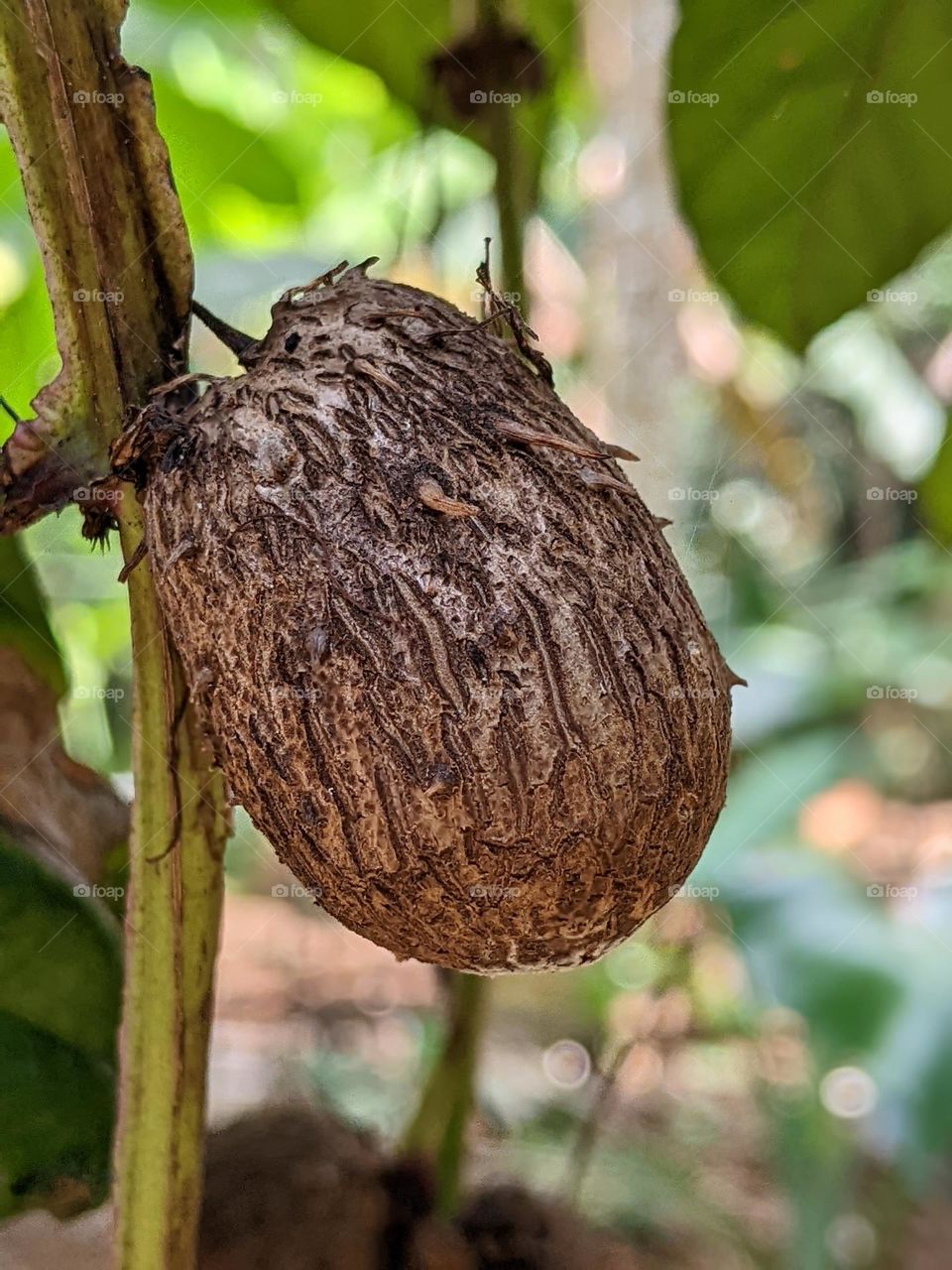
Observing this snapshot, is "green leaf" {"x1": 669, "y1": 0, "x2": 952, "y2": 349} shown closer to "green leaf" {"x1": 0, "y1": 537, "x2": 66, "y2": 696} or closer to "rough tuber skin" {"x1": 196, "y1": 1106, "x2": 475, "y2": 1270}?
"green leaf" {"x1": 0, "y1": 537, "x2": 66, "y2": 696}

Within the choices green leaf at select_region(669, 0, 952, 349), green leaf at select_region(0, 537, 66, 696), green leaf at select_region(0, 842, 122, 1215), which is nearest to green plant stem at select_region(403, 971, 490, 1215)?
green leaf at select_region(0, 842, 122, 1215)

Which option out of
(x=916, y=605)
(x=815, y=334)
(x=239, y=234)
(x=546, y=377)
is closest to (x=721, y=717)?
(x=546, y=377)

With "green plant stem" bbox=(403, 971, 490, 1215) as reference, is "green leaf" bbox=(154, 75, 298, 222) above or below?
above

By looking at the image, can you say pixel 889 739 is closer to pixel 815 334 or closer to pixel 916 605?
pixel 916 605

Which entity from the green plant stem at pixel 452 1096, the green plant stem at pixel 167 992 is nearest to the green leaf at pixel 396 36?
the green plant stem at pixel 167 992

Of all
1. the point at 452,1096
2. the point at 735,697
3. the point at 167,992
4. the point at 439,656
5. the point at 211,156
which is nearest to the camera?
the point at 439,656

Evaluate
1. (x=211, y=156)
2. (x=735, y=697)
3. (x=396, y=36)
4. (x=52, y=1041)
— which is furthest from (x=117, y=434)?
(x=735, y=697)

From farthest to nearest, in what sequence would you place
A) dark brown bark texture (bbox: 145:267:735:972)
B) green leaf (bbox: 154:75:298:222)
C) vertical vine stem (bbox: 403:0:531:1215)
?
green leaf (bbox: 154:75:298:222) → vertical vine stem (bbox: 403:0:531:1215) → dark brown bark texture (bbox: 145:267:735:972)

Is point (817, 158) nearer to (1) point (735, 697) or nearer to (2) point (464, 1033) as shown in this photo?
(2) point (464, 1033)
